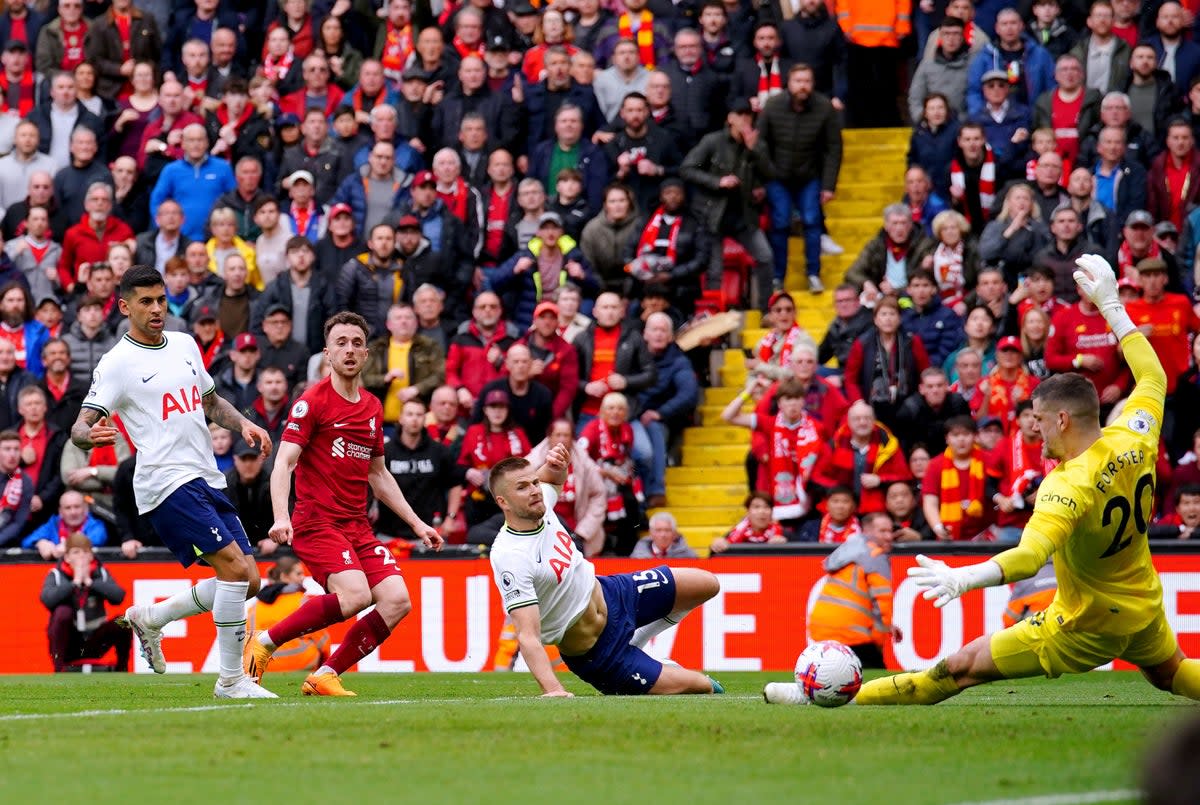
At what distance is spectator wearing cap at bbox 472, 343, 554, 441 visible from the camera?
1928 cm

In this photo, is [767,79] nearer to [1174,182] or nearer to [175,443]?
[1174,182]

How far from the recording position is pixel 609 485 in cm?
1888

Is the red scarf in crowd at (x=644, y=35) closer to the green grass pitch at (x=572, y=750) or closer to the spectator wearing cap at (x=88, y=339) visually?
the spectator wearing cap at (x=88, y=339)

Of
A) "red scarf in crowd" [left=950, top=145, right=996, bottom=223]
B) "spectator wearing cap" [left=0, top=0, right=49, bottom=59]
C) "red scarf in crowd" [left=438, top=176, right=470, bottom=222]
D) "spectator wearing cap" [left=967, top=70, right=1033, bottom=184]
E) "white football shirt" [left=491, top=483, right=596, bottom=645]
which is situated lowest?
"white football shirt" [left=491, top=483, right=596, bottom=645]

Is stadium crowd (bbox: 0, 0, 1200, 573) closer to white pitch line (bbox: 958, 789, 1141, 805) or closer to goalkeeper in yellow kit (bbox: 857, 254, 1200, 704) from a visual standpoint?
goalkeeper in yellow kit (bbox: 857, 254, 1200, 704)

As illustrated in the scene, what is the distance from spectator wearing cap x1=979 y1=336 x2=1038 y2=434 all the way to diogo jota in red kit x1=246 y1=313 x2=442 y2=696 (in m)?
7.45

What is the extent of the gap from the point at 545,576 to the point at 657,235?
378 inches

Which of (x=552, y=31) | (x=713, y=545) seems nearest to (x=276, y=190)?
(x=552, y=31)

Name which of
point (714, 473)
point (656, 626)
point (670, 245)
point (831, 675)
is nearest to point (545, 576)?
point (656, 626)

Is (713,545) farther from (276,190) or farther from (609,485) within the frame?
(276,190)

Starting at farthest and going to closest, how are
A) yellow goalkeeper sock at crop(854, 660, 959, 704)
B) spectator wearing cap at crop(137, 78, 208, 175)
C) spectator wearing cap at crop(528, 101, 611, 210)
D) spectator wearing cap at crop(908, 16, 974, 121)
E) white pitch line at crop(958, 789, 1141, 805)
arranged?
spectator wearing cap at crop(137, 78, 208, 175) → spectator wearing cap at crop(528, 101, 611, 210) → spectator wearing cap at crop(908, 16, 974, 121) → yellow goalkeeper sock at crop(854, 660, 959, 704) → white pitch line at crop(958, 789, 1141, 805)

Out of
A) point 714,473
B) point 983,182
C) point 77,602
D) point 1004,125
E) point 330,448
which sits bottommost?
point 77,602

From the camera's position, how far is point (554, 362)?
19.7m

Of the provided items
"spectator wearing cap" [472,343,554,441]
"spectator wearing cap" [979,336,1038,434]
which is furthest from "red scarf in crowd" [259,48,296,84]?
"spectator wearing cap" [979,336,1038,434]
